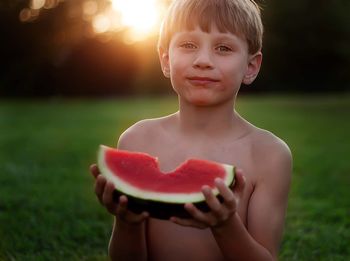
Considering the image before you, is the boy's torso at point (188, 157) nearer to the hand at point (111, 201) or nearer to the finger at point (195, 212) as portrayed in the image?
the hand at point (111, 201)

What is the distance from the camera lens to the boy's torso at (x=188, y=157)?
2.54 metres

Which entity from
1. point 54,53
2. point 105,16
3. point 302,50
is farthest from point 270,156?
point 302,50

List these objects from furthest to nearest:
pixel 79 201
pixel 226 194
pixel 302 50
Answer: pixel 302 50 < pixel 79 201 < pixel 226 194

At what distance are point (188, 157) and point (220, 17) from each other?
1.96ft

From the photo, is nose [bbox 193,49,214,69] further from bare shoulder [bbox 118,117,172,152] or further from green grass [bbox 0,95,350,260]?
green grass [bbox 0,95,350,260]

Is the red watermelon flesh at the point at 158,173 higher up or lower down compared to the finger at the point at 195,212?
higher up

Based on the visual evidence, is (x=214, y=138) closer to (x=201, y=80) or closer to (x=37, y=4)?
(x=201, y=80)

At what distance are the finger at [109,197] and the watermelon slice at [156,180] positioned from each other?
3cm

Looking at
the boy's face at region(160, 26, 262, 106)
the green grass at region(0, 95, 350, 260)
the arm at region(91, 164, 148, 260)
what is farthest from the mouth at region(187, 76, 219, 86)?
the green grass at region(0, 95, 350, 260)

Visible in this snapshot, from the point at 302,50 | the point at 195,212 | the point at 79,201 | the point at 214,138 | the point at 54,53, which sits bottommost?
the point at 302,50

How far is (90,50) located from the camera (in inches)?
1102

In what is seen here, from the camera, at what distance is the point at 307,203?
4664 mm

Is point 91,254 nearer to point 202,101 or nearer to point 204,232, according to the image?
point 204,232

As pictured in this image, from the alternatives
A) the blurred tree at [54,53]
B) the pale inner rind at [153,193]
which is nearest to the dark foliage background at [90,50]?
the blurred tree at [54,53]
